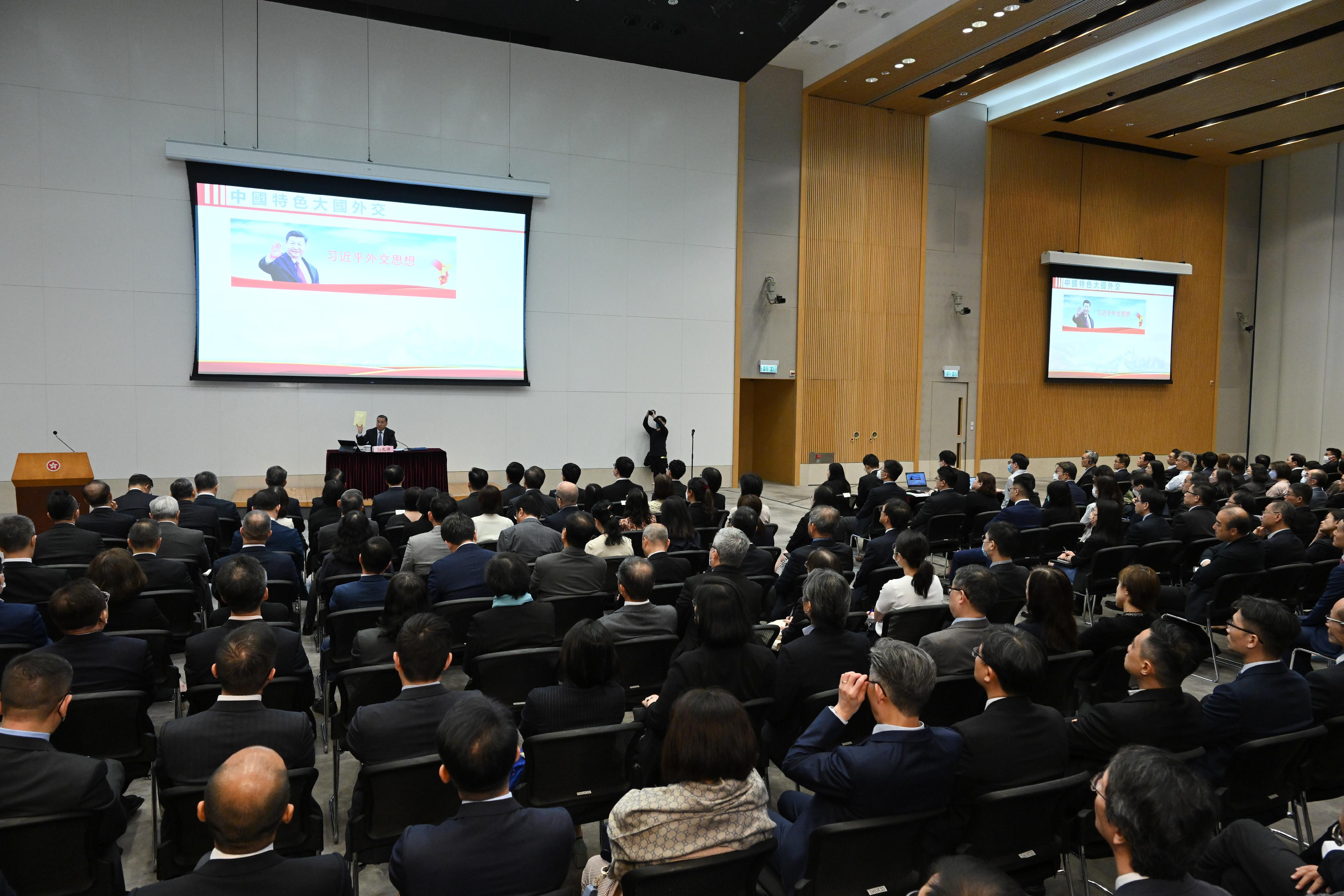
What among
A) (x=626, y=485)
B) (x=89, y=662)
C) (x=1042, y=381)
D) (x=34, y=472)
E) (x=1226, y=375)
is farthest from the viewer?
(x=1226, y=375)

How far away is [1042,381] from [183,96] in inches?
639

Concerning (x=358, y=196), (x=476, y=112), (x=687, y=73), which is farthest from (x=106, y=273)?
(x=687, y=73)

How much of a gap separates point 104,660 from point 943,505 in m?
6.44

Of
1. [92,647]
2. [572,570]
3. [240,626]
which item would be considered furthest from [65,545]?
[572,570]

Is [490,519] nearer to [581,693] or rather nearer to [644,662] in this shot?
[644,662]

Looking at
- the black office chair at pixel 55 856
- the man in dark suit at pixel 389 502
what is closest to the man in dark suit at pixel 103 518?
the man in dark suit at pixel 389 502

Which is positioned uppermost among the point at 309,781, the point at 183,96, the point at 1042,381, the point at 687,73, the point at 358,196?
the point at 687,73

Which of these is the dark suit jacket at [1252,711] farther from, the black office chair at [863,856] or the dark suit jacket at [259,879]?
the dark suit jacket at [259,879]

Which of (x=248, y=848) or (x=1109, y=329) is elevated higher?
(x=1109, y=329)

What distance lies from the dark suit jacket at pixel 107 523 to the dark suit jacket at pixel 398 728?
430cm

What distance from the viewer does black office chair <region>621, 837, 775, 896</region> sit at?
6.21 feet

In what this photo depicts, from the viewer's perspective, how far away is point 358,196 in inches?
442

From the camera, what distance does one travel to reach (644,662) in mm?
3773

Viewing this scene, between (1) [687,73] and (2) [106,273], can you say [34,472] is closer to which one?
(2) [106,273]
